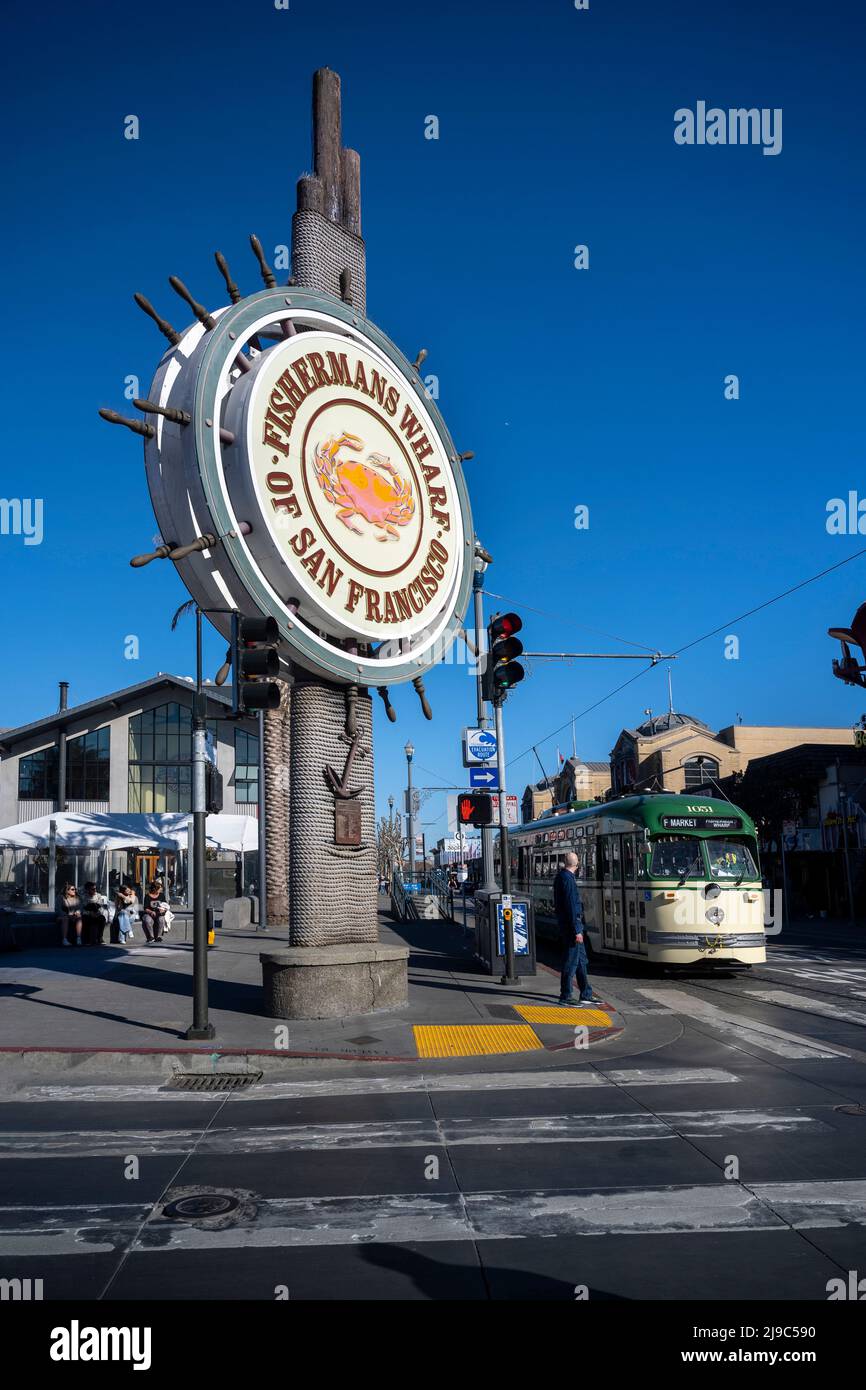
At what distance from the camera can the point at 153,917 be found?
25.5 meters

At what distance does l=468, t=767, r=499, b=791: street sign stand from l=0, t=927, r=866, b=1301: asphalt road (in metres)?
6.40

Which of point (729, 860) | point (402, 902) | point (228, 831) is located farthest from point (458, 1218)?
point (402, 902)

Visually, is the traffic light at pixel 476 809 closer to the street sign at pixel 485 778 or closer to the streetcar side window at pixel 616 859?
the street sign at pixel 485 778

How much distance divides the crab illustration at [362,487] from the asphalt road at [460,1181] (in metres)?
6.90

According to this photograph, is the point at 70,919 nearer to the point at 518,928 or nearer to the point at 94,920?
the point at 94,920

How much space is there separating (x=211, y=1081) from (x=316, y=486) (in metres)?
7.05

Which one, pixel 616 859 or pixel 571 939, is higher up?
pixel 616 859

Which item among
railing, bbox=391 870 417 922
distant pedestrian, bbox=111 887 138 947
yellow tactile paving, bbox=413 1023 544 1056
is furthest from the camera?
railing, bbox=391 870 417 922

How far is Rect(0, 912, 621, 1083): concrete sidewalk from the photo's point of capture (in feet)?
34.3

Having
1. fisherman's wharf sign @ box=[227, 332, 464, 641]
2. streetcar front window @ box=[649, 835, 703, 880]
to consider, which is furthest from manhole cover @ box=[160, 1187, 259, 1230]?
streetcar front window @ box=[649, 835, 703, 880]

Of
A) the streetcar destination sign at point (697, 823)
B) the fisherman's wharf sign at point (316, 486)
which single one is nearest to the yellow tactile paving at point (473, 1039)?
the fisherman's wharf sign at point (316, 486)

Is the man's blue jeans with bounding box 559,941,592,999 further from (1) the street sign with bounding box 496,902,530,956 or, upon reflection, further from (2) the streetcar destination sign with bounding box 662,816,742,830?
(2) the streetcar destination sign with bounding box 662,816,742,830

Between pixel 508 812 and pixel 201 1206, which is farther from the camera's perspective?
pixel 508 812
